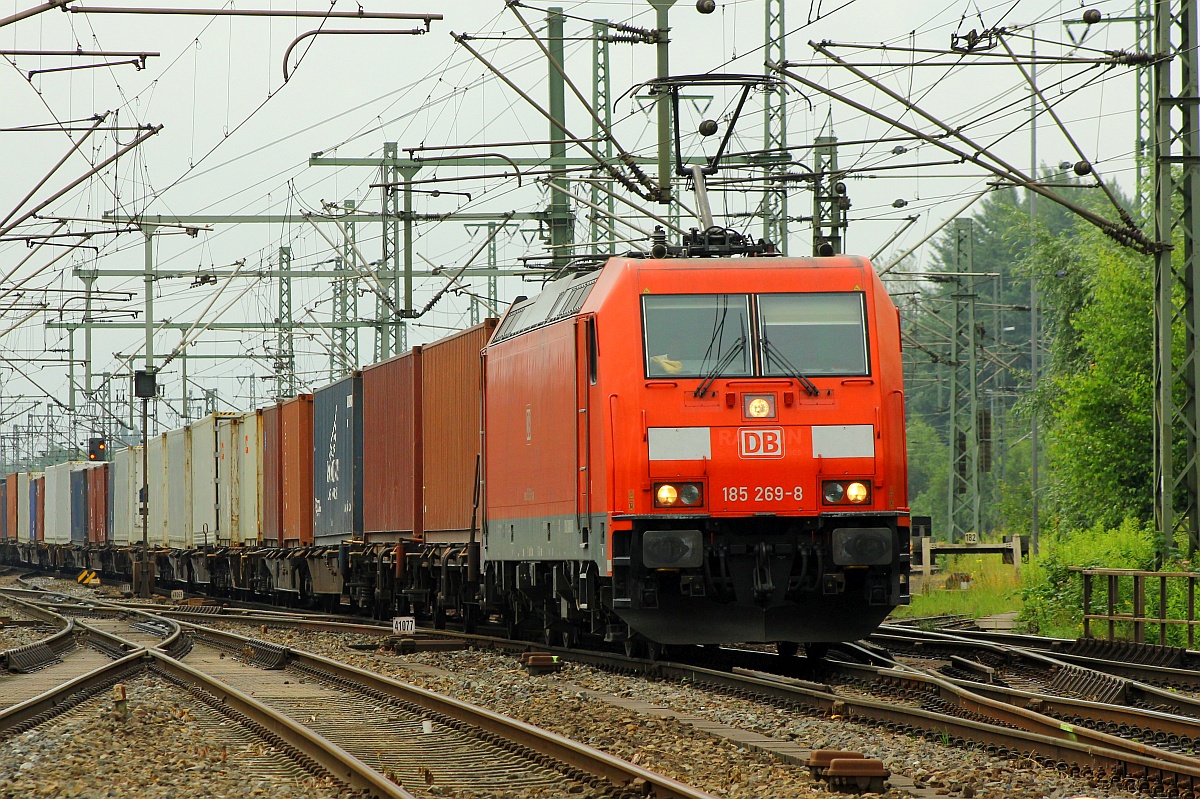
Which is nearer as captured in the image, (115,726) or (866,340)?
(115,726)

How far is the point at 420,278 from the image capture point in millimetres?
45562

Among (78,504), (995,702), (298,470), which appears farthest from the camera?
(78,504)

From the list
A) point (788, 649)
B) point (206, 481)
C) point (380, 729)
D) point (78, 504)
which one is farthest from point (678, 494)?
point (78, 504)

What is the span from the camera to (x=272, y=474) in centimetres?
3172

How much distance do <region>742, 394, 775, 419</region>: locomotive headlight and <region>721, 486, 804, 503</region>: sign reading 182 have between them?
614mm

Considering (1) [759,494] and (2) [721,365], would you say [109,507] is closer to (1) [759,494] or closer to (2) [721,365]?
(2) [721,365]

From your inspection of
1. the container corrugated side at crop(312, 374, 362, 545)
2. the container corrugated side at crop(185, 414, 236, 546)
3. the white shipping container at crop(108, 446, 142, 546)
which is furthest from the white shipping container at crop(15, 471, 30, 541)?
the container corrugated side at crop(312, 374, 362, 545)

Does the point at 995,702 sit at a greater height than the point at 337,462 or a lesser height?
lesser

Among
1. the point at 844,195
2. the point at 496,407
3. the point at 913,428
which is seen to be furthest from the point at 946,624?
the point at 913,428

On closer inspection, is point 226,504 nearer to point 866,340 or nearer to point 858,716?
point 866,340

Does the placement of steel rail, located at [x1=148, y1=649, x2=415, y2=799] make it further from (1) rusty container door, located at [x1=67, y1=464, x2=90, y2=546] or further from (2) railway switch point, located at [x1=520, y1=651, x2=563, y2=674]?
(1) rusty container door, located at [x1=67, y1=464, x2=90, y2=546]

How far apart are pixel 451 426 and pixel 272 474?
40.0 ft

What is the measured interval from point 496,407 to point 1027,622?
27.7 feet

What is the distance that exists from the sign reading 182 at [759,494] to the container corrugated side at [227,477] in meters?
Answer: 23.6
